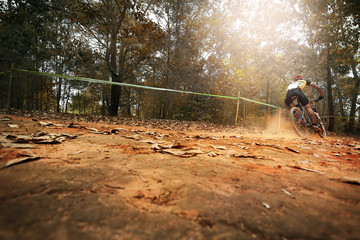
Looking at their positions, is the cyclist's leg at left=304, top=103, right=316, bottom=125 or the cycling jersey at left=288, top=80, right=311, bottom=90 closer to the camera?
the cycling jersey at left=288, top=80, right=311, bottom=90

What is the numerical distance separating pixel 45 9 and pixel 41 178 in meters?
8.91

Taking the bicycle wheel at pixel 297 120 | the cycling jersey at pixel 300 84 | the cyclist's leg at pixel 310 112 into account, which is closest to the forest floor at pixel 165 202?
the bicycle wheel at pixel 297 120

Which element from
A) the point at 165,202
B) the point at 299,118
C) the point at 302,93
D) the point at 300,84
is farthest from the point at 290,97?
the point at 165,202

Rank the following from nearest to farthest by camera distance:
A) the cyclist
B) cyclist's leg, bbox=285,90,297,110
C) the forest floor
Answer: the forest floor → the cyclist → cyclist's leg, bbox=285,90,297,110

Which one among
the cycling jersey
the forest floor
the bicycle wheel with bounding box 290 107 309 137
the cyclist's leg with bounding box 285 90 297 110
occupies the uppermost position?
the cycling jersey

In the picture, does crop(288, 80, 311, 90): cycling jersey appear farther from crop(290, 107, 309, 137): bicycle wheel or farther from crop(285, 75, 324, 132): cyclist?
crop(290, 107, 309, 137): bicycle wheel

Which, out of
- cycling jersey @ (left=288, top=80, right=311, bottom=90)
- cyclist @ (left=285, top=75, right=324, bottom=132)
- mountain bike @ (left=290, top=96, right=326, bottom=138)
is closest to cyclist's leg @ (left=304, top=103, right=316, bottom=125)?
cyclist @ (left=285, top=75, right=324, bottom=132)

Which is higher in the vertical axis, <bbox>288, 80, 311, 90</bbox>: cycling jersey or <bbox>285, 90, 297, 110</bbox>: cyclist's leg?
<bbox>288, 80, 311, 90</bbox>: cycling jersey

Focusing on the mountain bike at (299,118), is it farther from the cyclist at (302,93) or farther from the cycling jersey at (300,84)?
the cycling jersey at (300,84)

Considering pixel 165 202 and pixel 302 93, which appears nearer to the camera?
pixel 165 202

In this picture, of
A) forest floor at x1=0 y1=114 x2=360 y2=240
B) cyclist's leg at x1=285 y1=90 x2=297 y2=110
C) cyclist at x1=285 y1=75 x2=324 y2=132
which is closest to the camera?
forest floor at x1=0 y1=114 x2=360 y2=240

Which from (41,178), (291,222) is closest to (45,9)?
(41,178)

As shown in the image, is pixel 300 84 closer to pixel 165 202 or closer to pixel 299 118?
pixel 299 118

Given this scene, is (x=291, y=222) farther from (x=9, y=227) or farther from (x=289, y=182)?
(x=9, y=227)
